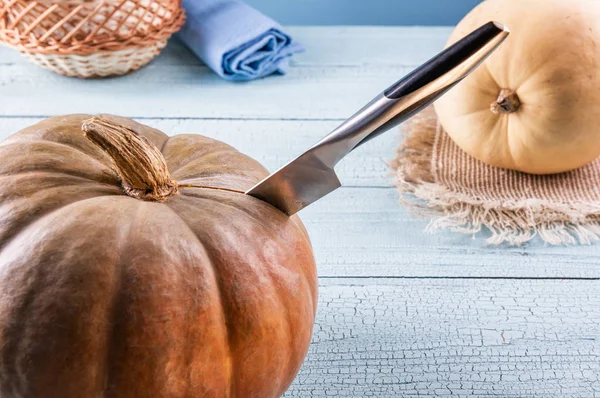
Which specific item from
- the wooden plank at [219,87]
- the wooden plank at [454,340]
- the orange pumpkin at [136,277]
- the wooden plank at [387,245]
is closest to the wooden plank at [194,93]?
the wooden plank at [219,87]

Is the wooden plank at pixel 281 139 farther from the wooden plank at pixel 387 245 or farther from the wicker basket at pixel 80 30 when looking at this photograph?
the wicker basket at pixel 80 30

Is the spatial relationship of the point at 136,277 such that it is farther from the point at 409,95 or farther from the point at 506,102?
the point at 506,102

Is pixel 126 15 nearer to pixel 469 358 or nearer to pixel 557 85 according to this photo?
pixel 557 85

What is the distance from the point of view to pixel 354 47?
1.69 m

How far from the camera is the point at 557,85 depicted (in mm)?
1062

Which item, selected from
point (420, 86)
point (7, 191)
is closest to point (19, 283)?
point (7, 191)

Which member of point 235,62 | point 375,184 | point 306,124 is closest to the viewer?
point 375,184

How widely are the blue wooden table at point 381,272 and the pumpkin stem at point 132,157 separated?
11.2 inches

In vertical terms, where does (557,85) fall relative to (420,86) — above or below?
below

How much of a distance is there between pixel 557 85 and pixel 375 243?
0.36 meters

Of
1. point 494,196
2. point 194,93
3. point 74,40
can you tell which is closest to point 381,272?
point 494,196

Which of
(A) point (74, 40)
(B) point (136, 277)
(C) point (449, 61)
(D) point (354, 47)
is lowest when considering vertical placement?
(D) point (354, 47)

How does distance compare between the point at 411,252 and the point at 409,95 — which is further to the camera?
the point at 411,252

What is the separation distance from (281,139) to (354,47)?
49cm
